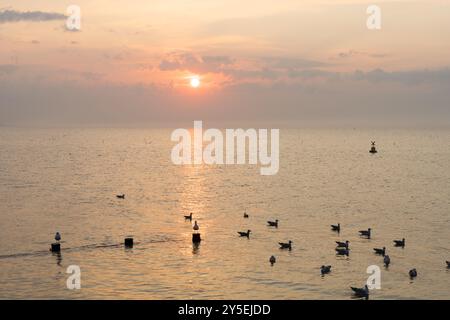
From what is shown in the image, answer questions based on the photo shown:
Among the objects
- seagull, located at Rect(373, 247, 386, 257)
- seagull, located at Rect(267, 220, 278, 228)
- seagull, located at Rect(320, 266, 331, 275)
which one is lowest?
seagull, located at Rect(320, 266, 331, 275)

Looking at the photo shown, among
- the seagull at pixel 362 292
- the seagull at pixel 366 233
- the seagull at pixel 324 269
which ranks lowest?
the seagull at pixel 362 292

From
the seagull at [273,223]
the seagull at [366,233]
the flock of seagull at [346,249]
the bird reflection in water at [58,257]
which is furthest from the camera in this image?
the seagull at [273,223]

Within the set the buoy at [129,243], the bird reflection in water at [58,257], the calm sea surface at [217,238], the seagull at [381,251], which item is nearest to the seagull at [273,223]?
the calm sea surface at [217,238]

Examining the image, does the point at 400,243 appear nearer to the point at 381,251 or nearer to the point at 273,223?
the point at 381,251

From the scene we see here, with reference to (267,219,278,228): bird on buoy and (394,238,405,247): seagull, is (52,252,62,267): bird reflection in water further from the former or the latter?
(394,238,405,247): seagull

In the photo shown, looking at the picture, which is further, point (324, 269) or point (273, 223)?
point (273, 223)

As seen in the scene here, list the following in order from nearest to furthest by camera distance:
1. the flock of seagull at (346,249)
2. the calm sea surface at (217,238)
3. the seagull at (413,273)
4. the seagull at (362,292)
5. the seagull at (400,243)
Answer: the seagull at (362,292) → the flock of seagull at (346,249) → the calm sea surface at (217,238) → the seagull at (413,273) → the seagull at (400,243)

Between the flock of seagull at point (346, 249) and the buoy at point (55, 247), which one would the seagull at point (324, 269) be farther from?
the buoy at point (55, 247)

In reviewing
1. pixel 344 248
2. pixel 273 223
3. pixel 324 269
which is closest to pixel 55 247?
pixel 324 269

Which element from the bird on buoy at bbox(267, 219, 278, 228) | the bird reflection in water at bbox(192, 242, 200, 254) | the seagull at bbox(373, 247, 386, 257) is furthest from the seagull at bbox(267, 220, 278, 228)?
the seagull at bbox(373, 247, 386, 257)

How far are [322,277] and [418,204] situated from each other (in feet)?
180

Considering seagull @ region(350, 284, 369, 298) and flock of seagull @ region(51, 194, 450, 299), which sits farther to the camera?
flock of seagull @ region(51, 194, 450, 299)
